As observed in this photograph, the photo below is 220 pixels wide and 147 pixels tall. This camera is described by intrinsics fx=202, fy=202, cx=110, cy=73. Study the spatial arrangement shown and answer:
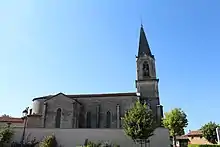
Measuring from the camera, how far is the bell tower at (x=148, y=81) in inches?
1368

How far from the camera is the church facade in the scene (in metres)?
32.6

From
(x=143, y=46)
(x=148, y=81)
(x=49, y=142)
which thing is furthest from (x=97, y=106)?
(x=143, y=46)

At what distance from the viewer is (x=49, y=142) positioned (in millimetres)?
22500

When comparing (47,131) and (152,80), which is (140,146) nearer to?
(47,131)

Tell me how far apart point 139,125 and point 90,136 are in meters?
6.15

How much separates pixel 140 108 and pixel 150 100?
33.9ft

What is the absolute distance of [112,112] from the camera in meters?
34.8

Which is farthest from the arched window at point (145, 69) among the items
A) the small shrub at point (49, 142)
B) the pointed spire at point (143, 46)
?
the small shrub at point (49, 142)

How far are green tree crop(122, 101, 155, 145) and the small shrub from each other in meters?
8.54

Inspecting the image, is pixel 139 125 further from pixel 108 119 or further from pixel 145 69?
pixel 145 69

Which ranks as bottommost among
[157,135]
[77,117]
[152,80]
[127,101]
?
[157,135]

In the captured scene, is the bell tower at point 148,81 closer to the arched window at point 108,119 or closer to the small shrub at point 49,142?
the arched window at point 108,119

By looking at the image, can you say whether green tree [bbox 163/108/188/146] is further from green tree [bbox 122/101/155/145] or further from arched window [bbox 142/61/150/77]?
green tree [bbox 122/101/155/145]

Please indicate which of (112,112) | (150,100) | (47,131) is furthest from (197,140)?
(47,131)
